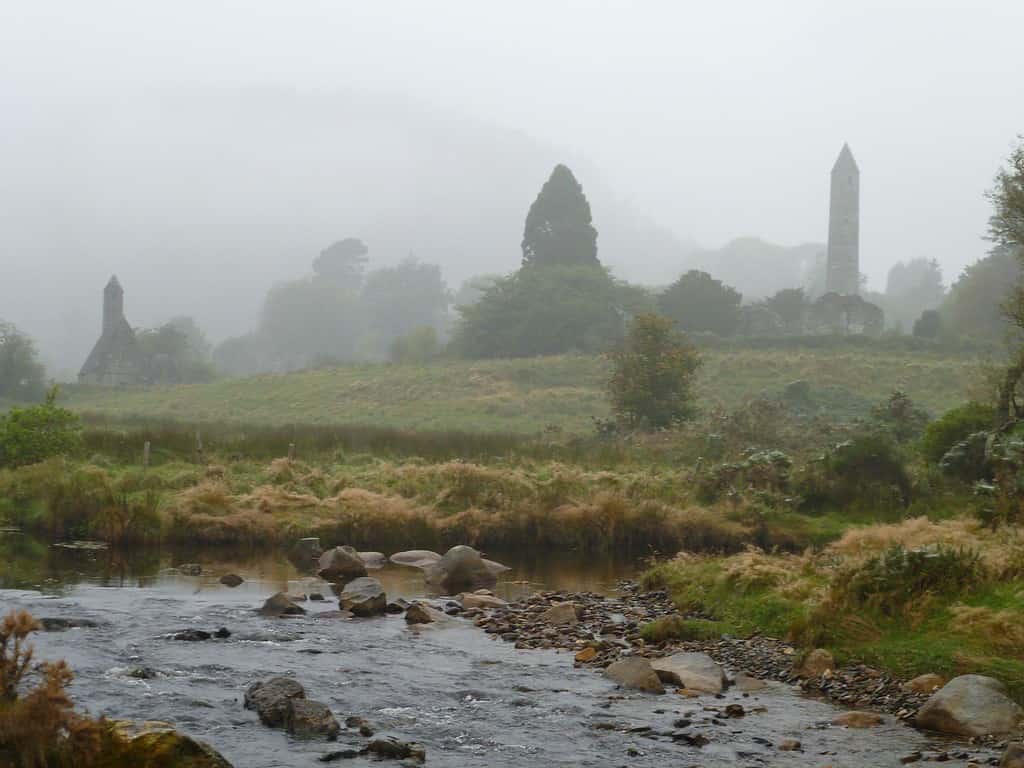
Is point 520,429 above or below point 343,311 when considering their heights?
below

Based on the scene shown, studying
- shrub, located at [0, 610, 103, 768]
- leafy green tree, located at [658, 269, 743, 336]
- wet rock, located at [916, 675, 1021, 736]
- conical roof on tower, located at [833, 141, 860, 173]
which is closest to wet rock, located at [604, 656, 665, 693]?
wet rock, located at [916, 675, 1021, 736]

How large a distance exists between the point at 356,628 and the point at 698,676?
514 centimetres

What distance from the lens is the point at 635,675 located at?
12570 mm

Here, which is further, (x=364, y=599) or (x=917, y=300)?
(x=917, y=300)

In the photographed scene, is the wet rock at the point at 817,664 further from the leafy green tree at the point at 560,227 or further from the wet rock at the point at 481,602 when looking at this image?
the leafy green tree at the point at 560,227

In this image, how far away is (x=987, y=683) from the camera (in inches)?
439

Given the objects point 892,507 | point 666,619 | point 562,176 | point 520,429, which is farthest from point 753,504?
point 562,176

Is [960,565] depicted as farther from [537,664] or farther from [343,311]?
[343,311]

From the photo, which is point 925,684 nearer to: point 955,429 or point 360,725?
point 360,725

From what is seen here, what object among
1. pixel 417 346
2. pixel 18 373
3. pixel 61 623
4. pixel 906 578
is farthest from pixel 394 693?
pixel 417 346

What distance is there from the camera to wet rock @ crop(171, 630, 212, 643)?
14211mm

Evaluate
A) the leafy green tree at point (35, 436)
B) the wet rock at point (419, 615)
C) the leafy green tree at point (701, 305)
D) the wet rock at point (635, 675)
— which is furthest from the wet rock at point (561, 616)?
the leafy green tree at point (701, 305)

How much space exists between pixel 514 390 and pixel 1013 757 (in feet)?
190

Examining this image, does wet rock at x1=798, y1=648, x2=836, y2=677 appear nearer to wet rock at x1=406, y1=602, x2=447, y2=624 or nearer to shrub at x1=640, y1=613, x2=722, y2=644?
shrub at x1=640, y1=613, x2=722, y2=644
